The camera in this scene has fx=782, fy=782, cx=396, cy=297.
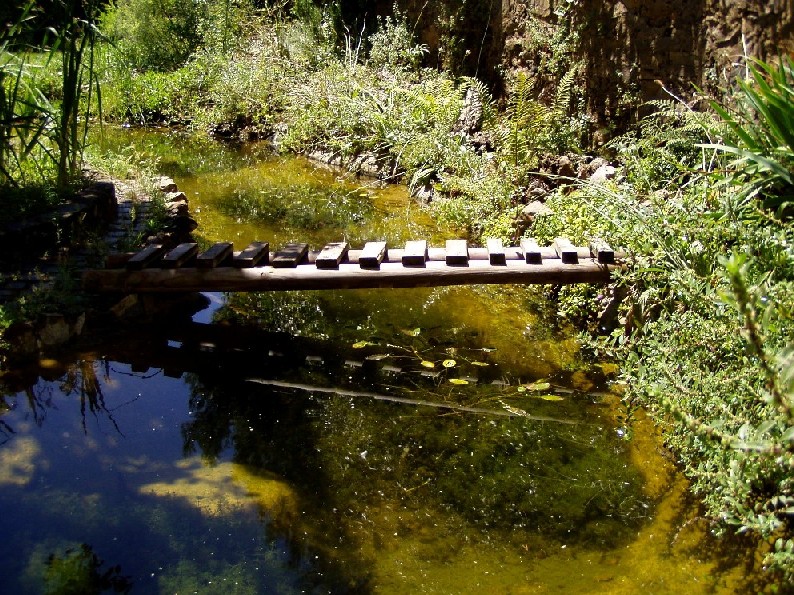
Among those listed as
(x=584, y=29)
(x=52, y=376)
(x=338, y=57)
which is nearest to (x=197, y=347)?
(x=52, y=376)

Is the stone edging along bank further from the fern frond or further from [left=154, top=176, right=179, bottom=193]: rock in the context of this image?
the fern frond

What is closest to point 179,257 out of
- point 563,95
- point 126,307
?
point 126,307

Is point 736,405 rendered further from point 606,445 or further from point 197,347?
point 197,347

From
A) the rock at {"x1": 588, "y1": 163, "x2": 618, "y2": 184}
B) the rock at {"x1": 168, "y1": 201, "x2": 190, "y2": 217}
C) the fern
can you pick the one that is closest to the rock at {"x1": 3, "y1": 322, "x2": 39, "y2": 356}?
the rock at {"x1": 168, "y1": 201, "x2": 190, "y2": 217}

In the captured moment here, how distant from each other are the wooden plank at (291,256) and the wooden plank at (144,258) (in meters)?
0.78

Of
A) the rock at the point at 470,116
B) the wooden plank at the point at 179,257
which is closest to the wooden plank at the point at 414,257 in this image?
the wooden plank at the point at 179,257

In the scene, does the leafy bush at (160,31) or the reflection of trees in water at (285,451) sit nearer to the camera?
the reflection of trees in water at (285,451)

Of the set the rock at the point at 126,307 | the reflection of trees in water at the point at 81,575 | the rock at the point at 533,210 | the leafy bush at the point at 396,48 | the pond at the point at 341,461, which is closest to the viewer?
the reflection of trees in water at the point at 81,575

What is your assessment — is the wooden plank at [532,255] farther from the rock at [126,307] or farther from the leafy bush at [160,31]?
the leafy bush at [160,31]

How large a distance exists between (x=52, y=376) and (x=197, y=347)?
0.90 metres

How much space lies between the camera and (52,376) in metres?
4.44

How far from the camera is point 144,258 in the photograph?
4965mm

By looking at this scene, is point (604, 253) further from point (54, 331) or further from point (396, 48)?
point (396, 48)

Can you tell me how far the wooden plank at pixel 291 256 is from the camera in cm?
496
